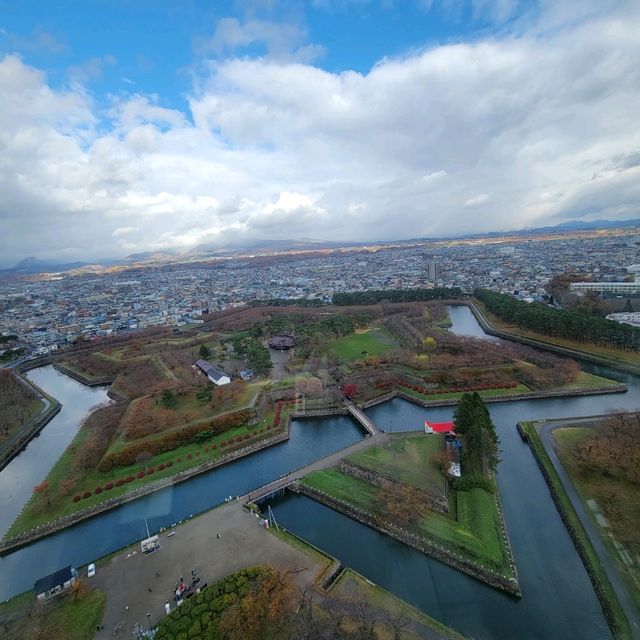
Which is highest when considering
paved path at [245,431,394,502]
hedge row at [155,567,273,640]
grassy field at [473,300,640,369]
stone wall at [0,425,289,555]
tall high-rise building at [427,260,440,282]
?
hedge row at [155,567,273,640]

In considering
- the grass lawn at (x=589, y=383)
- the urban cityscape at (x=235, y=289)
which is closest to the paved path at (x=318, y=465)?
the grass lawn at (x=589, y=383)

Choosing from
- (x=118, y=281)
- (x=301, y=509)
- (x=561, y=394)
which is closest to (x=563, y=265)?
(x=561, y=394)

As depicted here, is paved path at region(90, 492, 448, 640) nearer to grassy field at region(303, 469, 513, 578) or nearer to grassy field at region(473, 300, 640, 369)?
grassy field at region(303, 469, 513, 578)

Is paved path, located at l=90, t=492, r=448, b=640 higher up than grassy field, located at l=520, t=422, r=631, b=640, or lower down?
higher up

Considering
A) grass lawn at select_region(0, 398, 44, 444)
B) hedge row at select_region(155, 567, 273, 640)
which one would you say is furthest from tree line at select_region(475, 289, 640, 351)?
grass lawn at select_region(0, 398, 44, 444)

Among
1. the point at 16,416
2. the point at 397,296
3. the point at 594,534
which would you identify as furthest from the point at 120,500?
the point at 397,296

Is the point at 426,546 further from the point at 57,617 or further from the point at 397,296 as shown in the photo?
the point at 397,296
